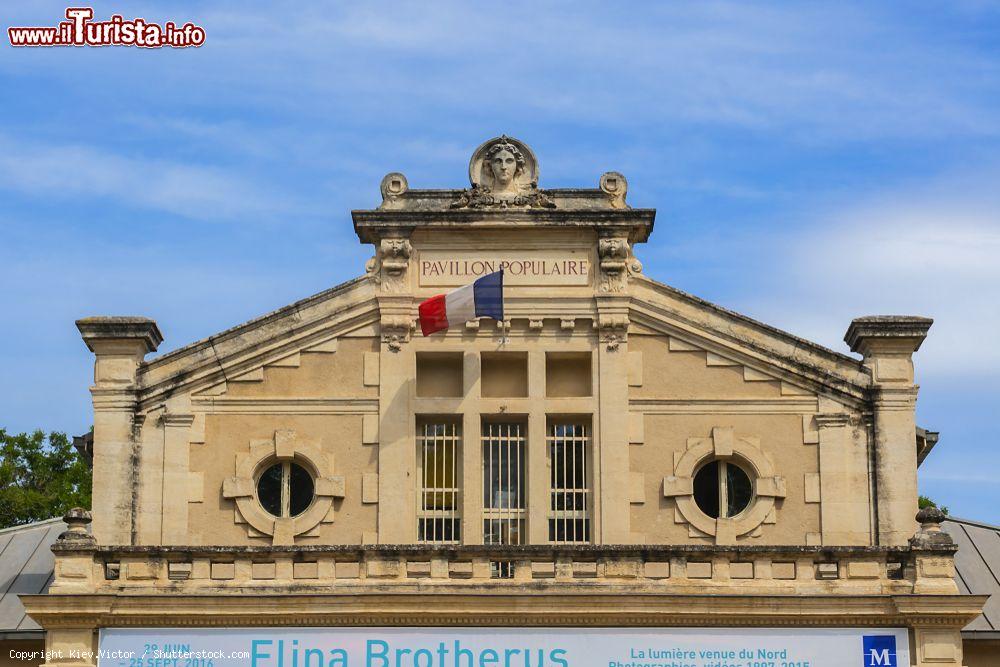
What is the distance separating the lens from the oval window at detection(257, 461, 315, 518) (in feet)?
109

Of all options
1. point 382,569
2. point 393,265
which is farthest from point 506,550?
point 393,265

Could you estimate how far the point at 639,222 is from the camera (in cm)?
3375

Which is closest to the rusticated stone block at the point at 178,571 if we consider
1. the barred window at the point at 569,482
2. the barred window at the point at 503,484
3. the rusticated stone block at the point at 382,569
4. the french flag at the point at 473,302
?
the rusticated stone block at the point at 382,569

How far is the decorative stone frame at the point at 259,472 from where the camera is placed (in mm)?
32781

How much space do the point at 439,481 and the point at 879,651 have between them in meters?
7.54

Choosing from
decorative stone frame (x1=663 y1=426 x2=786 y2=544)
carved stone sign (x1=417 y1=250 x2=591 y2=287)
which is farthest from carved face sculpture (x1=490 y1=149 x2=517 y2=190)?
decorative stone frame (x1=663 y1=426 x2=786 y2=544)

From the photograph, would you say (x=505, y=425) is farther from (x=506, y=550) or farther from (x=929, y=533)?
(x=929, y=533)

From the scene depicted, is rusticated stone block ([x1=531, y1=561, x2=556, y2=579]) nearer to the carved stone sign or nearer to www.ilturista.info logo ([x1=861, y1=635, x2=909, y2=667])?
www.ilturista.info logo ([x1=861, y1=635, x2=909, y2=667])

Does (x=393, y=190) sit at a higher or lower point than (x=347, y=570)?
higher

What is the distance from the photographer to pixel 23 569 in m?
35.0

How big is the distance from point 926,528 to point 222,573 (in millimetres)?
10601

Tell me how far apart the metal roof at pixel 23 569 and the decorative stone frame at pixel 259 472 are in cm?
376

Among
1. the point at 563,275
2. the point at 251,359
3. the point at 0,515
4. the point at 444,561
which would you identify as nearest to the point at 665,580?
the point at 444,561

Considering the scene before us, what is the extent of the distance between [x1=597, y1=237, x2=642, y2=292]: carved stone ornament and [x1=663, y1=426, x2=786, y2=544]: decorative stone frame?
9.26ft
